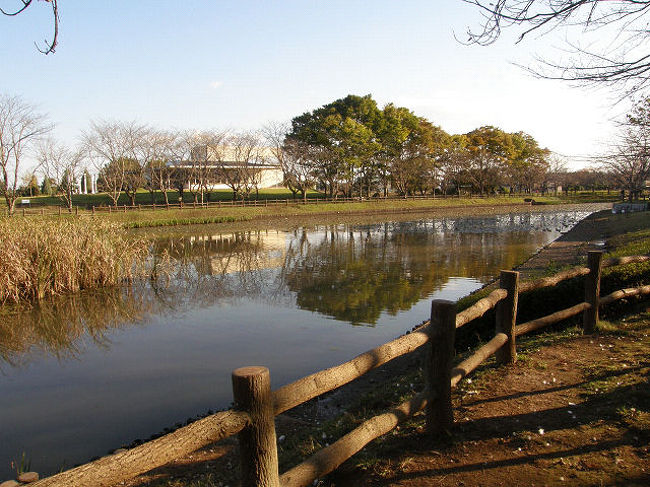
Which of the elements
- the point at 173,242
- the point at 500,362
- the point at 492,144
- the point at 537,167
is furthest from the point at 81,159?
the point at 537,167

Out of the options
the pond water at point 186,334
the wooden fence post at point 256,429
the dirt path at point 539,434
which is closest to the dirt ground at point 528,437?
the dirt path at point 539,434

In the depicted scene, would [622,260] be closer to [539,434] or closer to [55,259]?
[539,434]

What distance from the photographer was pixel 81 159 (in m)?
48.7

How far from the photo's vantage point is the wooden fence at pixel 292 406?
7.20ft

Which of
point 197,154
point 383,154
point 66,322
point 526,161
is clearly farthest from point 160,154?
point 526,161

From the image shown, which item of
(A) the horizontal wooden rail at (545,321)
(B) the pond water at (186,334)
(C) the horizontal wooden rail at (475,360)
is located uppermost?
(A) the horizontal wooden rail at (545,321)

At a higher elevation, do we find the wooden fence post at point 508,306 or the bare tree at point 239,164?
the bare tree at point 239,164

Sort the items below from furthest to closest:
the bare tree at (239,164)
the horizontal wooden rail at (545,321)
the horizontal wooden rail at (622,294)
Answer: the bare tree at (239,164) → the horizontal wooden rail at (622,294) → the horizontal wooden rail at (545,321)

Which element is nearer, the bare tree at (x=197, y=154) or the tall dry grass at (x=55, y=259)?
the tall dry grass at (x=55, y=259)

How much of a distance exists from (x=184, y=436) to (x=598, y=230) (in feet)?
98.3

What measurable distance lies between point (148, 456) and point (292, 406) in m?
0.85

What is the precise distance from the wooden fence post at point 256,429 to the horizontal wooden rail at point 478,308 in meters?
2.26

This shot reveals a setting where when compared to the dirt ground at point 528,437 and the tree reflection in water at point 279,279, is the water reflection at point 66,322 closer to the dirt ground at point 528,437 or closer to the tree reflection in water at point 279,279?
the tree reflection in water at point 279,279

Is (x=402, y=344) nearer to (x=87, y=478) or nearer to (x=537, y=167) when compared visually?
(x=87, y=478)
